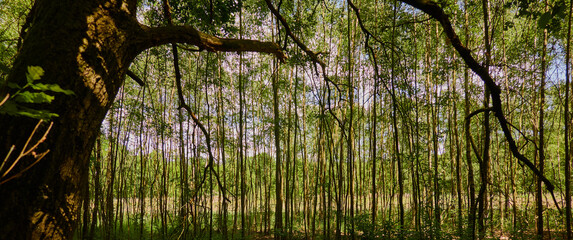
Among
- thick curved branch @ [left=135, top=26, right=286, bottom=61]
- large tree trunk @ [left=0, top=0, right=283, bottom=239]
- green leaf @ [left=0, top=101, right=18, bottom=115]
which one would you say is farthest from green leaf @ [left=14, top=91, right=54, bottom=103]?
thick curved branch @ [left=135, top=26, right=286, bottom=61]

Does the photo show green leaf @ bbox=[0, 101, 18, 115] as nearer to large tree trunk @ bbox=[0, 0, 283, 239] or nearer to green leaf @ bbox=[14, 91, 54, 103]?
green leaf @ bbox=[14, 91, 54, 103]

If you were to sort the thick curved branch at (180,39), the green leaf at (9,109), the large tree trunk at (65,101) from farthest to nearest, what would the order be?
the thick curved branch at (180,39) → the large tree trunk at (65,101) → the green leaf at (9,109)

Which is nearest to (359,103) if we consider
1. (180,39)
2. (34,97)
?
(180,39)

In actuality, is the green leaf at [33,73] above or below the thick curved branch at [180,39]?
below

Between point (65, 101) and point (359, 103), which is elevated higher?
point (359, 103)

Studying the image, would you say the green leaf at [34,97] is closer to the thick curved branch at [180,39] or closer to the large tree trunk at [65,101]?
the large tree trunk at [65,101]

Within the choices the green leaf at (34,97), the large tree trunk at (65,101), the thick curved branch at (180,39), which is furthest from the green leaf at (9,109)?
the thick curved branch at (180,39)

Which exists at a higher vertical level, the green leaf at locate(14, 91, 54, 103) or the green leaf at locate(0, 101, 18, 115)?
the green leaf at locate(14, 91, 54, 103)

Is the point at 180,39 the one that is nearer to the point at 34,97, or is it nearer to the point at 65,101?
the point at 65,101

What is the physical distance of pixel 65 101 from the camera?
0.68 m

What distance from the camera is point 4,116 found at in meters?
0.62

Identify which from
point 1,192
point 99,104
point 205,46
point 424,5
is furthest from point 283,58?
point 1,192

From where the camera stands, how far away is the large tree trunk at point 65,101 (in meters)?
0.60

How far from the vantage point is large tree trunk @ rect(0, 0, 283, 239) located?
23.7 inches
